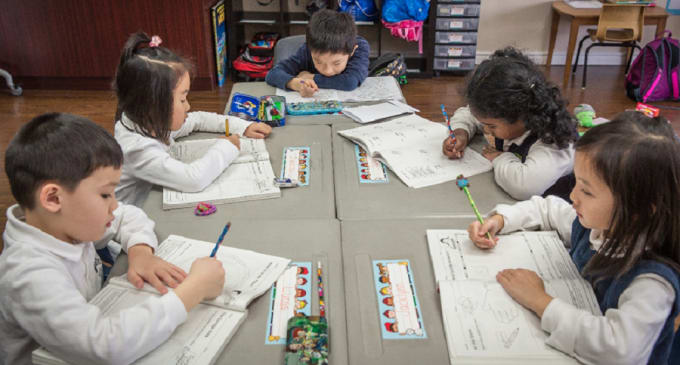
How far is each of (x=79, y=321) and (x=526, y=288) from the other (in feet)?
2.45

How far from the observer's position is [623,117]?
950 millimetres

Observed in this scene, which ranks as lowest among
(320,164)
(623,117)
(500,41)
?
(500,41)

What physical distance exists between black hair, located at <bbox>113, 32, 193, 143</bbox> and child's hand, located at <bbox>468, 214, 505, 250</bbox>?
34.9 inches

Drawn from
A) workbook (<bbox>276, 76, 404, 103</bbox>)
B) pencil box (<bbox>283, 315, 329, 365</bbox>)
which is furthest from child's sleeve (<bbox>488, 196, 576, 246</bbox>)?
workbook (<bbox>276, 76, 404, 103</bbox>)

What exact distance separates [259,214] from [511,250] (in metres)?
0.57

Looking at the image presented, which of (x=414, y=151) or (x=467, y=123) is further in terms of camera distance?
(x=467, y=123)

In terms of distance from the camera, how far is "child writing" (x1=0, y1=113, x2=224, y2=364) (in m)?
0.83

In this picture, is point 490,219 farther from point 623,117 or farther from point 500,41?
point 500,41

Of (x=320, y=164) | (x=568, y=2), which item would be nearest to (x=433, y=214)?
(x=320, y=164)

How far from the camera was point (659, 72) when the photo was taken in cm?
375

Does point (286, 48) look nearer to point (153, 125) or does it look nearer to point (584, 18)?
point (153, 125)

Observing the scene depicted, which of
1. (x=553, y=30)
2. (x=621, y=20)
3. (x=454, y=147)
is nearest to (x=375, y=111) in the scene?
(x=454, y=147)

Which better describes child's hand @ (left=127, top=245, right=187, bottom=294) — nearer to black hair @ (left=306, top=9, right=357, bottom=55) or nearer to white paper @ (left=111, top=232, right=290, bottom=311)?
white paper @ (left=111, top=232, right=290, bottom=311)

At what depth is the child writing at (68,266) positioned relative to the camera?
827mm
